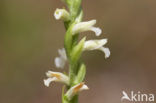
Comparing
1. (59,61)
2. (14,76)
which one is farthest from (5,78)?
(59,61)

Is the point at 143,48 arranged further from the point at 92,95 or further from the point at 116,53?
the point at 92,95

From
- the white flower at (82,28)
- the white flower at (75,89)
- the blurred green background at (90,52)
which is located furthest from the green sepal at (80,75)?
the blurred green background at (90,52)

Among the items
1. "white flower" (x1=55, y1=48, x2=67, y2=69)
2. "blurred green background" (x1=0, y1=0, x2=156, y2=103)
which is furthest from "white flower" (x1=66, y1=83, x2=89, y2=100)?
"blurred green background" (x1=0, y1=0, x2=156, y2=103)

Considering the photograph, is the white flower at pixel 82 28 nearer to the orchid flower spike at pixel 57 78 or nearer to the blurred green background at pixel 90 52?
the orchid flower spike at pixel 57 78

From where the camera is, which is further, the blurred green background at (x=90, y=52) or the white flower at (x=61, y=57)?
the blurred green background at (x=90, y=52)

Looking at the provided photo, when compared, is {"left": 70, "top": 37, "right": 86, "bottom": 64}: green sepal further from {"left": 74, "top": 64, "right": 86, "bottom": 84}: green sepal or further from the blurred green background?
the blurred green background

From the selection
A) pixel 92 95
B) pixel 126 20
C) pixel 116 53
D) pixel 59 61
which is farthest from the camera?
pixel 126 20

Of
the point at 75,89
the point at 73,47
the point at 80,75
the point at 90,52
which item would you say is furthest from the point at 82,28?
the point at 90,52

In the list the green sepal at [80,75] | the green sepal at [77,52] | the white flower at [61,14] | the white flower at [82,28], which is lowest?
the green sepal at [80,75]
